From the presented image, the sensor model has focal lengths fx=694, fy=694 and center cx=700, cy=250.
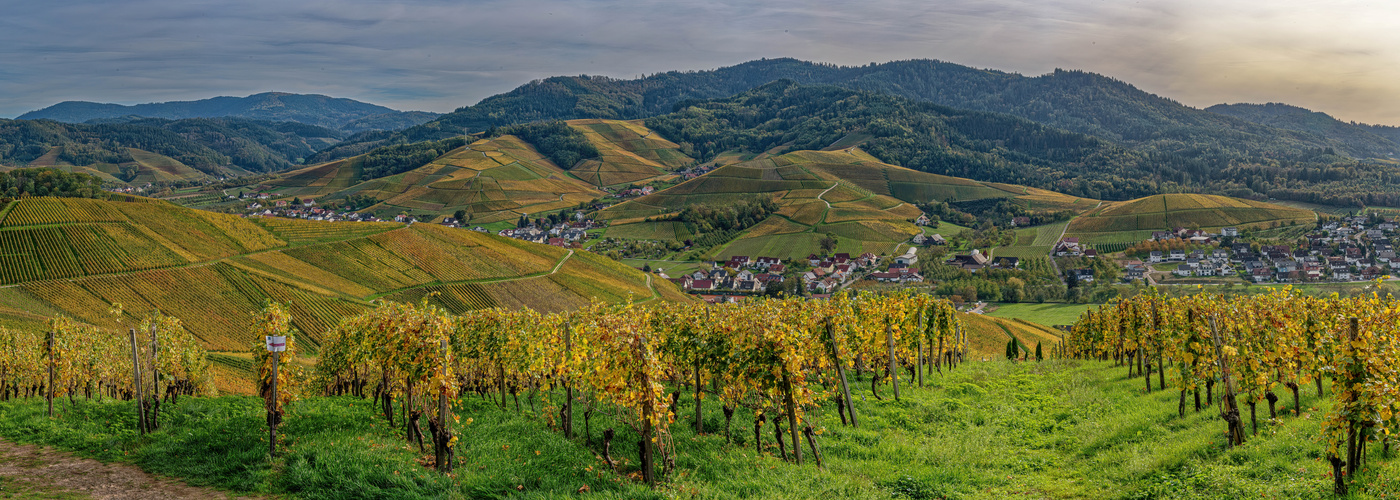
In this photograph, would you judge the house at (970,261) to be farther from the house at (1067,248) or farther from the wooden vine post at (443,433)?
the wooden vine post at (443,433)

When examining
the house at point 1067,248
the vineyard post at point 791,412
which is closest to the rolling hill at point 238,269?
the vineyard post at point 791,412

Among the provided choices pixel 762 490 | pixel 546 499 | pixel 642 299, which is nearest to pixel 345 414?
pixel 546 499

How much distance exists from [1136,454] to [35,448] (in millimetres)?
25592

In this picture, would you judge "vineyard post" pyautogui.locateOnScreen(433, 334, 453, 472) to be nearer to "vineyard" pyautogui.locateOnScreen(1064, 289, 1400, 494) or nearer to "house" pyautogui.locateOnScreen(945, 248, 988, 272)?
"vineyard" pyautogui.locateOnScreen(1064, 289, 1400, 494)

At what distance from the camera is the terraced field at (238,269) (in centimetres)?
5856

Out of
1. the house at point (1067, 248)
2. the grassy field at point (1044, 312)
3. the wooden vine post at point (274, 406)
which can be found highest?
the wooden vine post at point (274, 406)

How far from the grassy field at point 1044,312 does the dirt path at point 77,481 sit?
90.9m

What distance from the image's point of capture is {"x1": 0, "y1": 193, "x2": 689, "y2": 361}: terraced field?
192 feet

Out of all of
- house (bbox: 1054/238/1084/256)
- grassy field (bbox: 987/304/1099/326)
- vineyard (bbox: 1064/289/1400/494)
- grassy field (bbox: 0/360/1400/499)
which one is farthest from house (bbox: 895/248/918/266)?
grassy field (bbox: 0/360/1400/499)

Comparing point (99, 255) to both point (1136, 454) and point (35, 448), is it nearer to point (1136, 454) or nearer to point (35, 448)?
point (35, 448)

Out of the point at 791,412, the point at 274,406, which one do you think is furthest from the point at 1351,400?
the point at 274,406

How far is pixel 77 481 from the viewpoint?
1459 centimetres

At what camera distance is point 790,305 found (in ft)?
83.9

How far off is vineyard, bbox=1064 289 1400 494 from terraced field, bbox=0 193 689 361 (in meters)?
45.3
